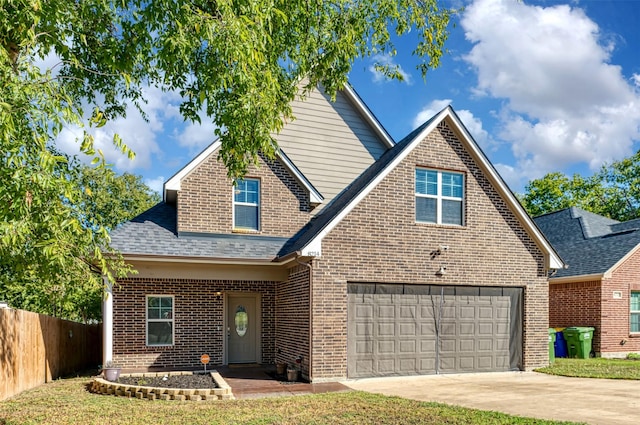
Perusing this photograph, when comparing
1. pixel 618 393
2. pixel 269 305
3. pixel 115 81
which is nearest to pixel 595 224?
pixel 618 393

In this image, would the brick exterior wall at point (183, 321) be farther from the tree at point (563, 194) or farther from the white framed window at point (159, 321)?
the tree at point (563, 194)

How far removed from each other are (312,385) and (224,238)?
186 inches

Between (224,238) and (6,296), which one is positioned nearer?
(224,238)

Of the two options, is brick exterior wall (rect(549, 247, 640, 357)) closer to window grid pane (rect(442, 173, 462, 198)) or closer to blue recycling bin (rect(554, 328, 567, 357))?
blue recycling bin (rect(554, 328, 567, 357))

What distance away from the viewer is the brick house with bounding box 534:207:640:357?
18484 millimetres

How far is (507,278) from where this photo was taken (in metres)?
14.2

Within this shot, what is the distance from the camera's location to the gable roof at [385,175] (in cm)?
1243

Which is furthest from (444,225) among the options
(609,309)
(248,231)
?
(609,309)

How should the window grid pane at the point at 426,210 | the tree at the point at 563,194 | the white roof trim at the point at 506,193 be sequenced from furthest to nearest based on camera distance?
the tree at the point at 563,194 < the white roof trim at the point at 506,193 < the window grid pane at the point at 426,210

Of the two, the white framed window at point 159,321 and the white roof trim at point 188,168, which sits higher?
the white roof trim at point 188,168

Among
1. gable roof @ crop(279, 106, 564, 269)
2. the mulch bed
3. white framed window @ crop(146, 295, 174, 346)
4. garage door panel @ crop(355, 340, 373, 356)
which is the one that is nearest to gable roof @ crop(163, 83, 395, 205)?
gable roof @ crop(279, 106, 564, 269)

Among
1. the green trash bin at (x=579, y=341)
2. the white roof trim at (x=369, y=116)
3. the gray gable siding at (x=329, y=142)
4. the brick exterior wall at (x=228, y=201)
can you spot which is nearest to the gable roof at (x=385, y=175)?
the brick exterior wall at (x=228, y=201)

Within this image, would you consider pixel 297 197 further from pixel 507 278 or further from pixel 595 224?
pixel 595 224

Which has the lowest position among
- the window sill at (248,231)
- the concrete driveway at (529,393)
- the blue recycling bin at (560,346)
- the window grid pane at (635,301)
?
the blue recycling bin at (560,346)
